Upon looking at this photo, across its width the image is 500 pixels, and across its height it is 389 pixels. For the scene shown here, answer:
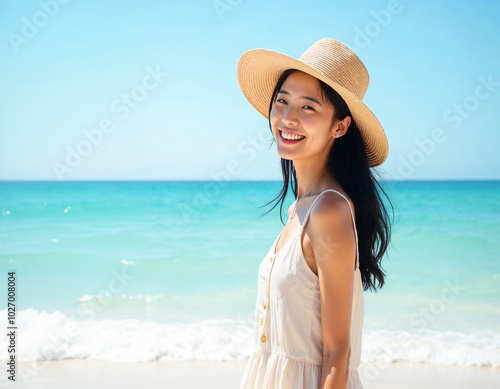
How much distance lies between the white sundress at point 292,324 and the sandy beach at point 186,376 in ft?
11.2

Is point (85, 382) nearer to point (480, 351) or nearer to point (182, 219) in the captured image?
point (480, 351)

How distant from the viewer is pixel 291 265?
65.7 inches

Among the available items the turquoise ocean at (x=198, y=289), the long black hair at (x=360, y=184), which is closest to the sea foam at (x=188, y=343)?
the turquoise ocean at (x=198, y=289)

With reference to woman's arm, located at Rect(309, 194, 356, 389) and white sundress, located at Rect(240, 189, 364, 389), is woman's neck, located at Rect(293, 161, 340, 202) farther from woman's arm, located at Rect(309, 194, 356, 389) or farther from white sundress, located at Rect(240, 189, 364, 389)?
woman's arm, located at Rect(309, 194, 356, 389)

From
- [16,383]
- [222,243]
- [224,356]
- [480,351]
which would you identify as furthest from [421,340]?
[222,243]

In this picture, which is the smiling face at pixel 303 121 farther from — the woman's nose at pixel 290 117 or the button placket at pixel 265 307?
the button placket at pixel 265 307

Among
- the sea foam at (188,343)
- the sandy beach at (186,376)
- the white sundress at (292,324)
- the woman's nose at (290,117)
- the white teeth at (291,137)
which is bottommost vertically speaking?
the sea foam at (188,343)

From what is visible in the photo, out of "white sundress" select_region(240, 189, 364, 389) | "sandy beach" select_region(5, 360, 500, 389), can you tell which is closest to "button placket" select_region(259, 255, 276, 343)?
"white sundress" select_region(240, 189, 364, 389)

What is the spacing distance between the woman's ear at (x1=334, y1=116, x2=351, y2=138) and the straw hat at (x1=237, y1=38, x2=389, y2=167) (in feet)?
0.09

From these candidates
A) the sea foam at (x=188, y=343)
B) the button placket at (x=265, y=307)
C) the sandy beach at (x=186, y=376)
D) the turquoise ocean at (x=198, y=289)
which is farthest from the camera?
the turquoise ocean at (x=198, y=289)

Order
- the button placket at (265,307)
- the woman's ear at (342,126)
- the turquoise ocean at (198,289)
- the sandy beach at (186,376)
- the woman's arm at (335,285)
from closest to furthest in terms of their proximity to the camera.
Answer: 1. the woman's arm at (335,285)
2. the button placket at (265,307)
3. the woman's ear at (342,126)
4. the sandy beach at (186,376)
5. the turquoise ocean at (198,289)

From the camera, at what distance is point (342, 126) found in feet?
6.26

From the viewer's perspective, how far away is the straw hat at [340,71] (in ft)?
5.88

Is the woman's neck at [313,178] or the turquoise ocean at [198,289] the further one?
the turquoise ocean at [198,289]
